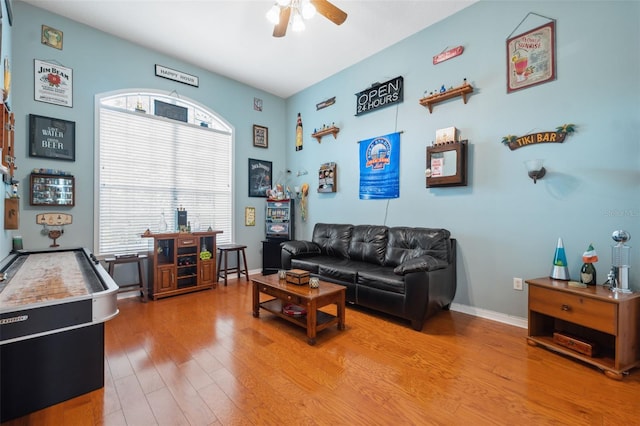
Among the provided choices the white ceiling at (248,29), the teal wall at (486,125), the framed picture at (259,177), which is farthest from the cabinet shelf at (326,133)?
the framed picture at (259,177)

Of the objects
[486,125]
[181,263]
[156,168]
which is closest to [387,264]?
[486,125]

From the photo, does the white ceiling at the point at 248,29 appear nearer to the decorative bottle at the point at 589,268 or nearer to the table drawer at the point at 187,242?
the table drawer at the point at 187,242

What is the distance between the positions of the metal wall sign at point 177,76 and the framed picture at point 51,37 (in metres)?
1.03

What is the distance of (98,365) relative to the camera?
177 cm

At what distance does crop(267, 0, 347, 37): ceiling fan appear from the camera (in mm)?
2480

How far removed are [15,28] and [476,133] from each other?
201 inches

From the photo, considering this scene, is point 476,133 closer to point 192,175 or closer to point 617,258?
point 617,258

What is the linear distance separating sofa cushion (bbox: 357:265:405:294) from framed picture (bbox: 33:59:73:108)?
397 cm

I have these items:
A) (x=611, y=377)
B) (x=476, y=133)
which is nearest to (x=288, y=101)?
(x=476, y=133)

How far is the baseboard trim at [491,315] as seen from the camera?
281 centimetres

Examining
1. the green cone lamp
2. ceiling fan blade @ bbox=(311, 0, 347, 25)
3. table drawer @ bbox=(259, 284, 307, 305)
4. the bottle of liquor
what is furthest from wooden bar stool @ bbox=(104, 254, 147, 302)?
the green cone lamp

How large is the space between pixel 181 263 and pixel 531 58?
4.68 metres

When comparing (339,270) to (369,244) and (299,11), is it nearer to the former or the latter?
(369,244)

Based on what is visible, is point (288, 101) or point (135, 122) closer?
point (135, 122)
